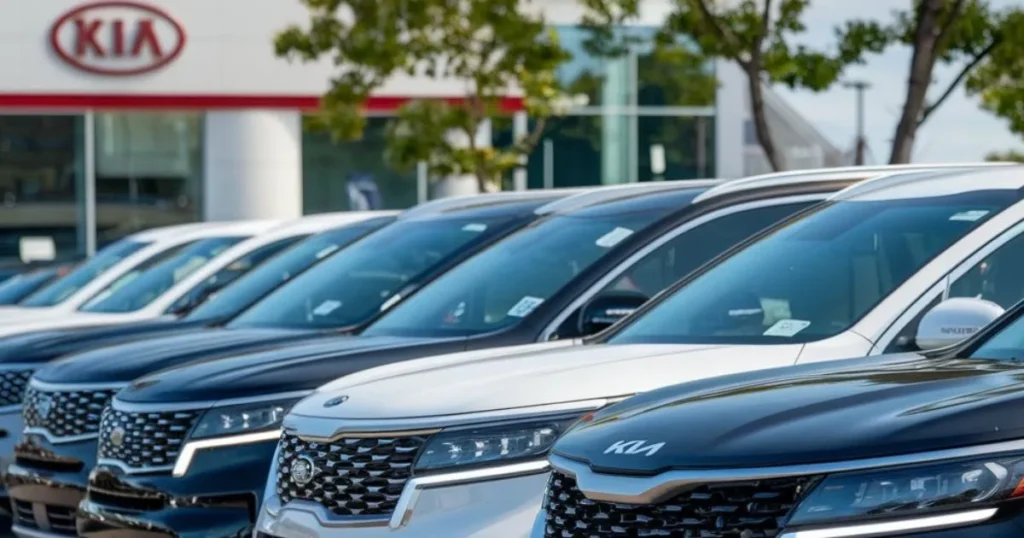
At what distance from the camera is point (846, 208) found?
6809mm

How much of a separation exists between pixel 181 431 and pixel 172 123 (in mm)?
27584

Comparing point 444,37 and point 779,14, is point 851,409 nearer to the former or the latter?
point 779,14

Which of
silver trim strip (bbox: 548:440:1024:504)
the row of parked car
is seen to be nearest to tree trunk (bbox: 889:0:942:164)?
the row of parked car

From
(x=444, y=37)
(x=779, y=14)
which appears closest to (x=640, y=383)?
(x=779, y=14)

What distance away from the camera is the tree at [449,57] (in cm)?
2325

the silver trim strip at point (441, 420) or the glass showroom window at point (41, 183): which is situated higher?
the silver trim strip at point (441, 420)

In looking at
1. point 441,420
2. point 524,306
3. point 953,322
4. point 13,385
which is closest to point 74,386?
point 13,385

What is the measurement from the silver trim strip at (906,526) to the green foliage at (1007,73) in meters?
Answer: 15.5

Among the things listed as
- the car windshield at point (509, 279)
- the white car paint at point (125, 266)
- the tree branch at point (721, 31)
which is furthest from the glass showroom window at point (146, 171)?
the car windshield at point (509, 279)

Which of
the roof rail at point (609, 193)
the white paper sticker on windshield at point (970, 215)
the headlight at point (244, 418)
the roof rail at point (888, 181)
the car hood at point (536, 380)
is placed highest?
the roof rail at point (888, 181)

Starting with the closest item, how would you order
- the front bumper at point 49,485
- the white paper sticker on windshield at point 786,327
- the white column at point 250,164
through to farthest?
1. the white paper sticker on windshield at point 786,327
2. the front bumper at point 49,485
3. the white column at point 250,164

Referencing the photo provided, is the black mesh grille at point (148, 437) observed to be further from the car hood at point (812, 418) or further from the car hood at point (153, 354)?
the car hood at point (812, 418)

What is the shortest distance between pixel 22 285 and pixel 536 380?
1302cm

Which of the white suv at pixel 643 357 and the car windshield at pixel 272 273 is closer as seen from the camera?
the white suv at pixel 643 357
